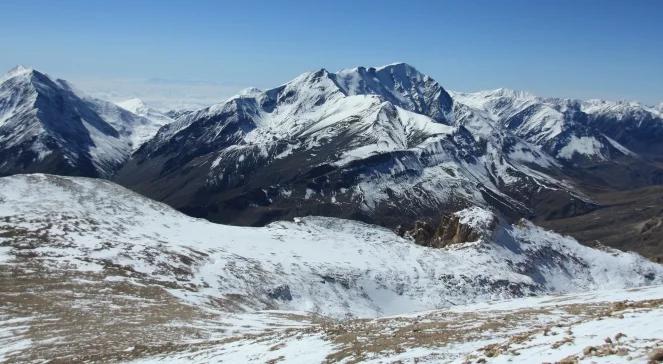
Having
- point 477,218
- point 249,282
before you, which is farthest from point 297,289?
point 477,218

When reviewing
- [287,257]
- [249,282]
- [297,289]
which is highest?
[287,257]

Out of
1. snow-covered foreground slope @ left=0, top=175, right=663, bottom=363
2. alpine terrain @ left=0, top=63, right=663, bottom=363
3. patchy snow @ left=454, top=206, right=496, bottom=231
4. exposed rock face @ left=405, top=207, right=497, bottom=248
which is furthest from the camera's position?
patchy snow @ left=454, top=206, right=496, bottom=231

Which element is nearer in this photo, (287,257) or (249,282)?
(249,282)

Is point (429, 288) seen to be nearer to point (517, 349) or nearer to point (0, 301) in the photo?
point (0, 301)

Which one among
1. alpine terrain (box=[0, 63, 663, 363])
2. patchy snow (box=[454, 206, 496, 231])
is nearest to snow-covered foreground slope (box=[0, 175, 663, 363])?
alpine terrain (box=[0, 63, 663, 363])

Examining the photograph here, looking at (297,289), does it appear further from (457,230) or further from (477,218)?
(477,218)

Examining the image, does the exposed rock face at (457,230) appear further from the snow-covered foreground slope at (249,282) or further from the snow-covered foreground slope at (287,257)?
the snow-covered foreground slope at (287,257)

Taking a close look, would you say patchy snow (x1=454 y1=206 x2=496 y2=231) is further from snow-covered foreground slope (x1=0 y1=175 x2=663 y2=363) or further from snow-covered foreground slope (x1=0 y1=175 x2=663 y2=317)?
snow-covered foreground slope (x1=0 y1=175 x2=663 y2=317)

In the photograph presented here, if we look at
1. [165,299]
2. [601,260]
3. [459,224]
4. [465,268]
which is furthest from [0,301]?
[601,260]
